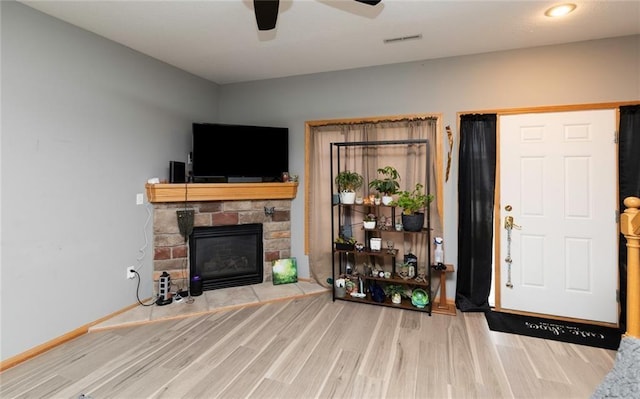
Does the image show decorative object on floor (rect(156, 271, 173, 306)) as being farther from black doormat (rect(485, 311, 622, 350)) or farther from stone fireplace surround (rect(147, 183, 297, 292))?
black doormat (rect(485, 311, 622, 350))

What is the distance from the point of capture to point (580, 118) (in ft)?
9.29

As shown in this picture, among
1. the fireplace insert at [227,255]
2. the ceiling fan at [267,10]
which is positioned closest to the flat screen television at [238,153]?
the fireplace insert at [227,255]

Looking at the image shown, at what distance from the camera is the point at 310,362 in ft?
7.38

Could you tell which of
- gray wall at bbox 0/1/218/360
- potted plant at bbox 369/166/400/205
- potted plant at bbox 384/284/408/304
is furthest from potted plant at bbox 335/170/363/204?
gray wall at bbox 0/1/218/360

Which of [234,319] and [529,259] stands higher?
[529,259]

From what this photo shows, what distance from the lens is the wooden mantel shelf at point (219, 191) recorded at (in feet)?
10.4

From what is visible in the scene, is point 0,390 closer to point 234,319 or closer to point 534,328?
point 234,319

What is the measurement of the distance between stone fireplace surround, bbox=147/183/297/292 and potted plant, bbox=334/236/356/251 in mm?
776

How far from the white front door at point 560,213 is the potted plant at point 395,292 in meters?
0.98

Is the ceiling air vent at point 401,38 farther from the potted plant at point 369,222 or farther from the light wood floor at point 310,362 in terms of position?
the light wood floor at point 310,362

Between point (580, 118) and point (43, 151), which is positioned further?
point (580, 118)

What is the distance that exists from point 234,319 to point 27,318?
1540mm

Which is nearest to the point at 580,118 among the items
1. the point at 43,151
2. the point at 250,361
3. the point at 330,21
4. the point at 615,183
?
the point at 615,183

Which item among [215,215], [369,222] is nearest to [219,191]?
[215,215]
